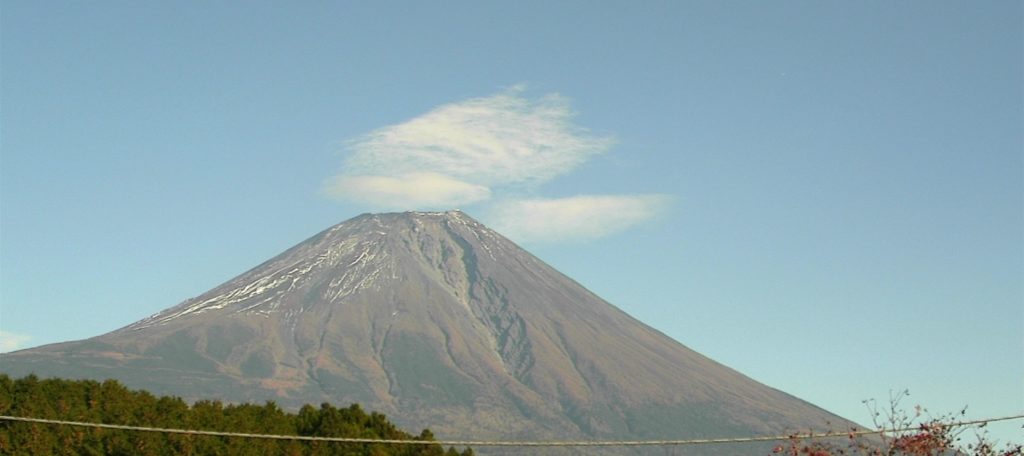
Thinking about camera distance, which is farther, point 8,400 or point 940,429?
point 8,400

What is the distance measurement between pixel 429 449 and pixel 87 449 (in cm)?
845

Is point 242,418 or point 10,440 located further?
point 242,418

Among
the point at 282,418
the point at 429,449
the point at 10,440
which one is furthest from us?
the point at 282,418

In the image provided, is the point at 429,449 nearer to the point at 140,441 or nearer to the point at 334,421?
the point at 334,421

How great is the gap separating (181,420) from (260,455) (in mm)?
2489

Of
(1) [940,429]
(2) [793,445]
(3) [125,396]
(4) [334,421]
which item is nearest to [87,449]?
(3) [125,396]

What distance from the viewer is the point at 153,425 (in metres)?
34.2

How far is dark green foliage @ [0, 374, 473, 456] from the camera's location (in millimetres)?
32719

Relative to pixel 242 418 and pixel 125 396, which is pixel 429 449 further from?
pixel 125 396

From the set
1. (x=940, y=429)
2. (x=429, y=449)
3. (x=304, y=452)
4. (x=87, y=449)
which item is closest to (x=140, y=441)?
(x=87, y=449)

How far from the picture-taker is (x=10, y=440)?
1262 inches

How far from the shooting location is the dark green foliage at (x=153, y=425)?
3272 centimetres

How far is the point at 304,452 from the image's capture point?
Answer: 34.0 metres

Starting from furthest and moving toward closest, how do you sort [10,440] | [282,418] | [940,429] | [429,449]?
[282,418], [429,449], [10,440], [940,429]
